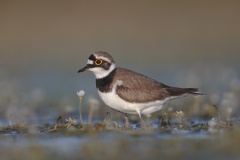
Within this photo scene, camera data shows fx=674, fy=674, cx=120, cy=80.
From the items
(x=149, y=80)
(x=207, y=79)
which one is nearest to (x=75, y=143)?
(x=149, y=80)

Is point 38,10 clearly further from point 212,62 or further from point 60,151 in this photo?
point 60,151

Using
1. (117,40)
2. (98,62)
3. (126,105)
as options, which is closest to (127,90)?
(126,105)

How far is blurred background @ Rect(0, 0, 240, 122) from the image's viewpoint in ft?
72.6

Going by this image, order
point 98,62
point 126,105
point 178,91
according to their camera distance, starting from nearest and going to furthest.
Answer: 1. point 126,105
2. point 98,62
3. point 178,91

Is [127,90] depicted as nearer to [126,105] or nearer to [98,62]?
[126,105]

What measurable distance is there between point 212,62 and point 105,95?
1233 centimetres

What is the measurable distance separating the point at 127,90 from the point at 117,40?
18.2 m

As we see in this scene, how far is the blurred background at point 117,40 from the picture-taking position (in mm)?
22125

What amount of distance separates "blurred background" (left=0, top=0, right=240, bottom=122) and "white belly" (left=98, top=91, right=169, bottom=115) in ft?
21.7

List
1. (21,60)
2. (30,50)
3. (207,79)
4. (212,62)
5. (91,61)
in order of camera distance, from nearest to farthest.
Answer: (91,61) < (207,79) < (212,62) < (21,60) < (30,50)

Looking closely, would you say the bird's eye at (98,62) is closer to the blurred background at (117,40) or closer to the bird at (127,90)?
the bird at (127,90)

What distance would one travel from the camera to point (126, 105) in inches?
492

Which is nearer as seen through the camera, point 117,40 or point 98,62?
point 98,62

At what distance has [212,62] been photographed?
2423 centimetres
